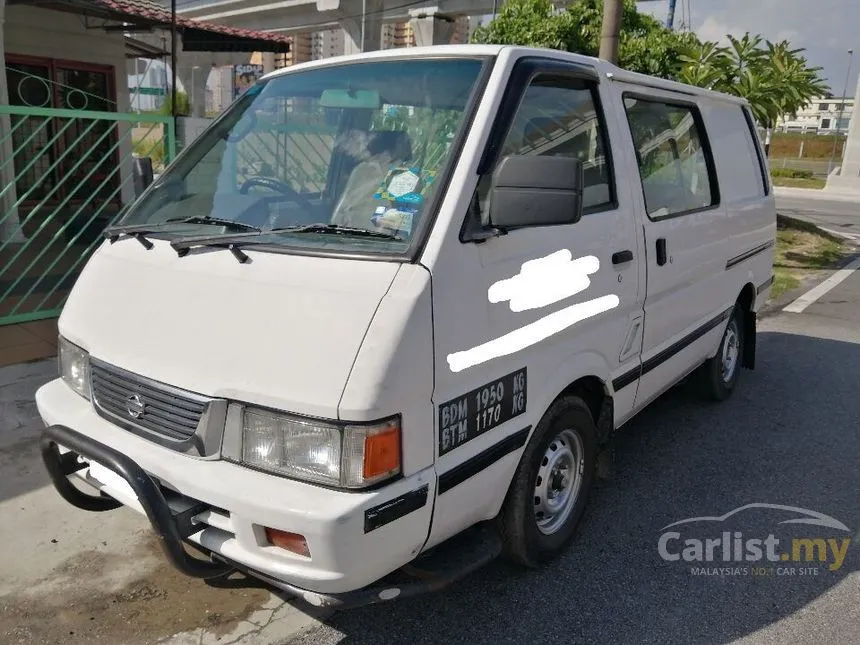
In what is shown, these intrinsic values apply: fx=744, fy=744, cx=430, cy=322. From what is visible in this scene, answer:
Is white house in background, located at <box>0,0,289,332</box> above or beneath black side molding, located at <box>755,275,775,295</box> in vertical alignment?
above

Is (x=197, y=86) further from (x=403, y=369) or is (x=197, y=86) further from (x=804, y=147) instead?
(x=804, y=147)

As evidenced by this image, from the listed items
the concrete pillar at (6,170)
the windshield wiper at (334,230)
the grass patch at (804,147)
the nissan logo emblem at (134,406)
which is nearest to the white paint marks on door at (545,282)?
the windshield wiper at (334,230)

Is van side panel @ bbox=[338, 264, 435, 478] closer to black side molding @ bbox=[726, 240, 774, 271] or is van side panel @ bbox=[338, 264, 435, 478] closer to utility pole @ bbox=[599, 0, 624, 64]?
black side molding @ bbox=[726, 240, 774, 271]

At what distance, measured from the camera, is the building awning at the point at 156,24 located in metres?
10.1

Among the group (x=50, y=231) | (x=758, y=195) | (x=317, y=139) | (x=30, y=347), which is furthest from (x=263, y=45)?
(x=317, y=139)

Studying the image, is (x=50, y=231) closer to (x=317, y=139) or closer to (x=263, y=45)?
(x=263, y=45)

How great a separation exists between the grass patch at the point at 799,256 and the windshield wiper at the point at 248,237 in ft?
27.5

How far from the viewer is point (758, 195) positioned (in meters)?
5.57

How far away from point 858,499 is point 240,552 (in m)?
3.45

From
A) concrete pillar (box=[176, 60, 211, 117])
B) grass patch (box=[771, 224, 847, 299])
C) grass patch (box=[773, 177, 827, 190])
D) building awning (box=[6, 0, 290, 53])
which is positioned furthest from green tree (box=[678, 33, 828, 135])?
concrete pillar (box=[176, 60, 211, 117])

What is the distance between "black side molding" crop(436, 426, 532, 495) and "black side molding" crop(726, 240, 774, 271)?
107 inches

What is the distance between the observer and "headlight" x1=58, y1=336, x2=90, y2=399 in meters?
2.86

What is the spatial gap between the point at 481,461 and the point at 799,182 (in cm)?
3520

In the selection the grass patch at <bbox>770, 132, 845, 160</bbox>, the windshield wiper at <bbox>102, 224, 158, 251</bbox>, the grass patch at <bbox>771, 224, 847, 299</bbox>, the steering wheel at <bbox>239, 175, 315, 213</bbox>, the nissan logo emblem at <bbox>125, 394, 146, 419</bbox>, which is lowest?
the grass patch at <bbox>771, 224, 847, 299</bbox>
